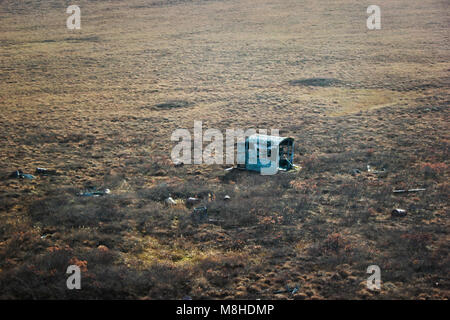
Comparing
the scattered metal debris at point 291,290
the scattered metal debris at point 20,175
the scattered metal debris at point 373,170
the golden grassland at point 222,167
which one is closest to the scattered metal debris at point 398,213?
the golden grassland at point 222,167

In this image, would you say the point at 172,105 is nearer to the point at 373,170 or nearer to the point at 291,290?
the point at 373,170

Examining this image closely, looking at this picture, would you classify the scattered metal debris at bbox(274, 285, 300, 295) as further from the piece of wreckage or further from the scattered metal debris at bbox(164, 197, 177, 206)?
the piece of wreckage

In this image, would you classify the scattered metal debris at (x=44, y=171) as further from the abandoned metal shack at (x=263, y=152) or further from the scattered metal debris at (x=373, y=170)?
the scattered metal debris at (x=373, y=170)

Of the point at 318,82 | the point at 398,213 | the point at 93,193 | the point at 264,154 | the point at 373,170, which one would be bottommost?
the point at 398,213

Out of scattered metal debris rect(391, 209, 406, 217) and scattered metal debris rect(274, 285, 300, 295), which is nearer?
scattered metal debris rect(274, 285, 300, 295)

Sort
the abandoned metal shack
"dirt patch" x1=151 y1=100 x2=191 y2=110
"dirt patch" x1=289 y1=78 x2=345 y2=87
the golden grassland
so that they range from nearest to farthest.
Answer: the golden grassland < the abandoned metal shack < "dirt patch" x1=151 y1=100 x2=191 y2=110 < "dirt patch" x1=289 y1=78 x2=345 y2=87

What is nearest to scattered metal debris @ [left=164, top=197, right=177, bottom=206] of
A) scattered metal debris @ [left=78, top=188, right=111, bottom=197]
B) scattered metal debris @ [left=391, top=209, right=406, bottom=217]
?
scattered metal debris @ [left=78, top=188, right=111, bottom=197]

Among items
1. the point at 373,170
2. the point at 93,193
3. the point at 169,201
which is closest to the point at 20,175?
the point at 93,193

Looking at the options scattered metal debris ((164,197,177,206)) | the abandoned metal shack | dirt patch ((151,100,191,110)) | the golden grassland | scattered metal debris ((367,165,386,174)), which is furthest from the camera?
dirt patch ((151,100,191,110))

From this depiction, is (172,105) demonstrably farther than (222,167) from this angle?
Yes

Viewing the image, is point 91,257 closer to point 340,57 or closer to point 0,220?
point 0,220
